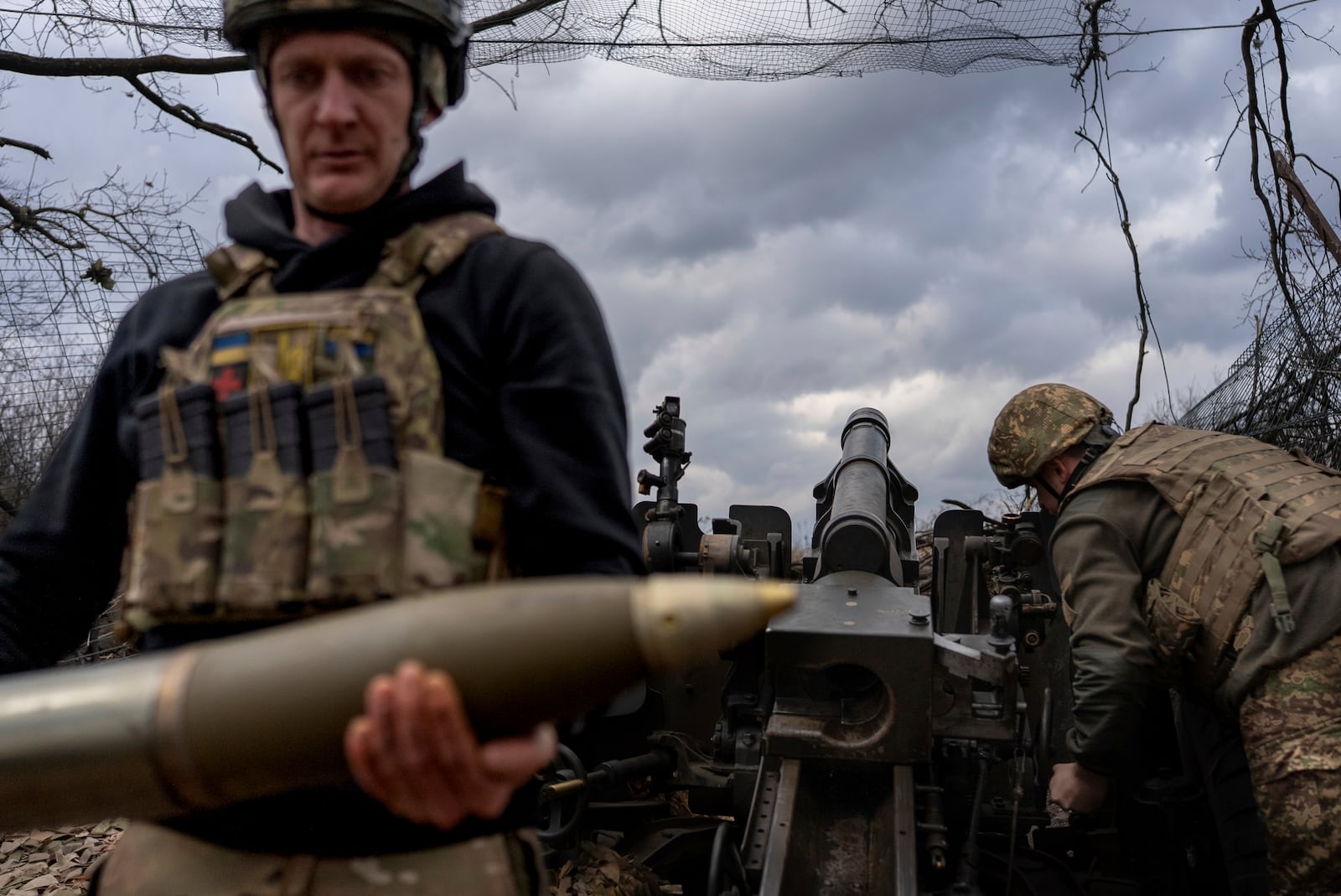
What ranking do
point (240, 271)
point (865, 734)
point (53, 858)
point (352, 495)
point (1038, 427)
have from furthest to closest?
point (1038, 427) → point (53, 858) → point (865, 734) → point (240, 271) → point (352, 495)

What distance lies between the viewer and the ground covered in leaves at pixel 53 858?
448 cm

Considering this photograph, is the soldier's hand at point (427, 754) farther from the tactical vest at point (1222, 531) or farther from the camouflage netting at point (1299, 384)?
the camouflage netting at point (1299, 384)

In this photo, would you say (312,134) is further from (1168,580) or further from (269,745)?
(1168,580)

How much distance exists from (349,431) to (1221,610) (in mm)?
3750

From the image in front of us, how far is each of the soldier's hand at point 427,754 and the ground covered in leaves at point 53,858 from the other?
3.62m

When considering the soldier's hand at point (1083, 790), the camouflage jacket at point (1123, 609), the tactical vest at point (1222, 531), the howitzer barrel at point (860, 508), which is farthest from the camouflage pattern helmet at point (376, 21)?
the soldier's hand at point (1083, 790)

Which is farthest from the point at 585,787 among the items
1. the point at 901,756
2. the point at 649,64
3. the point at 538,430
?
the point at 649,64

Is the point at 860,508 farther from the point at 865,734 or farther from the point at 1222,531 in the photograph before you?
the point at 1222,531

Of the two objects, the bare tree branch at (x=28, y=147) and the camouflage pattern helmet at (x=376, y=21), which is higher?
the bare tree branch at (x=28, y=147)

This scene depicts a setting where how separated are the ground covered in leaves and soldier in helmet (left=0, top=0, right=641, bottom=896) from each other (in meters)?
3.10

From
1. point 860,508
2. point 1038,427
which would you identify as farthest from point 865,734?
point 1038,427

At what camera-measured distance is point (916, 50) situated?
295 inches

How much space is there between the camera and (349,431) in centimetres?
164

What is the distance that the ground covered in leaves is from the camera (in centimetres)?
448
